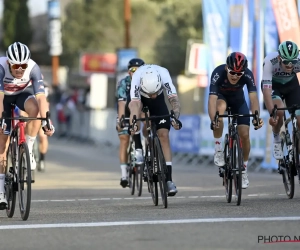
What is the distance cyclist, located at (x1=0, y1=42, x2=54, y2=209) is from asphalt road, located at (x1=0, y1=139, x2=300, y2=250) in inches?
34.9

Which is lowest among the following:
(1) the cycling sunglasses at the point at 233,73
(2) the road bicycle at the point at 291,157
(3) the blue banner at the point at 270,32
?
(2) the road bicycle at the point at 291,157

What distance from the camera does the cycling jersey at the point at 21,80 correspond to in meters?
11.9

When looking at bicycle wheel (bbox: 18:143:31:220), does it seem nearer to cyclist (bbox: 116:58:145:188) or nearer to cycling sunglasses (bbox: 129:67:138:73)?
cyclist (bbox: 116:58:145:188)

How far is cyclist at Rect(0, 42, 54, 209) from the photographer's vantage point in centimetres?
1156

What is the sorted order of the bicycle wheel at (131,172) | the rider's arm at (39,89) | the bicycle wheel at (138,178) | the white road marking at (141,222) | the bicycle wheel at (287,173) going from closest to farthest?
the white road marking at (141,222), the rider's arm at (39,89), the bicycle wheel at (287,173), the bicycle wheel at (138,178), the bicycle wheel at (131,172)

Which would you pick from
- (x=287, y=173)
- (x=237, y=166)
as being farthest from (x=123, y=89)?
(x=237, y=166)

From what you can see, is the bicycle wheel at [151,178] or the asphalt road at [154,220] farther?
the bicycle wheel at [151,178]

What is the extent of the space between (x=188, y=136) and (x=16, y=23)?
215ft

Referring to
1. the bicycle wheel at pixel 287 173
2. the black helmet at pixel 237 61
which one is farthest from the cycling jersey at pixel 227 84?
the bicycle wheel at pixel 287 173

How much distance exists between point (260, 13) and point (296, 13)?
98.0 inches

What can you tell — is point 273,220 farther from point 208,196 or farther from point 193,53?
point 193,53

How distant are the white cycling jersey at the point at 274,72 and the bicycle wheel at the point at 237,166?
104 cm

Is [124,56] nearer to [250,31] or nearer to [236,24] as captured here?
[236,24]

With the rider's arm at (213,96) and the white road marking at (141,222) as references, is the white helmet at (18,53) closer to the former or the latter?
the white road marking at (141,222)
